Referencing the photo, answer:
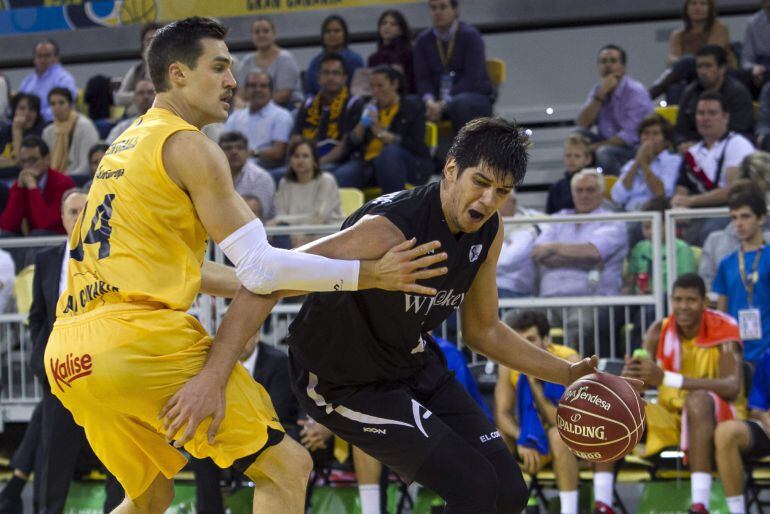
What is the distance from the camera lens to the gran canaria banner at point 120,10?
14.0 meters

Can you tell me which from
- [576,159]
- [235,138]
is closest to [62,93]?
[235,138]

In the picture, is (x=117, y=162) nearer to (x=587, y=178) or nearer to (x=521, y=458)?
(x=521, y=458)

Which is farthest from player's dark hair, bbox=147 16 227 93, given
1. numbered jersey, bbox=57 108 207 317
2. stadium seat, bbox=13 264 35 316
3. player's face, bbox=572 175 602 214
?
stadium seat, bbox=13 264 35 316

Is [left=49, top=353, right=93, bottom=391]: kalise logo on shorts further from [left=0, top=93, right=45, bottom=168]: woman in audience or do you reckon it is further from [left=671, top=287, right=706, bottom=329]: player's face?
[left=0, top=93, right=45, bottom=168]: woman in audience

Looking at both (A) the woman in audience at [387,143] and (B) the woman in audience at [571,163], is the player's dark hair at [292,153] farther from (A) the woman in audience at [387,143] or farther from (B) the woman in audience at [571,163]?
(B) the woman in audience at [571,163]

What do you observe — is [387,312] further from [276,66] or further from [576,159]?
[276,66]

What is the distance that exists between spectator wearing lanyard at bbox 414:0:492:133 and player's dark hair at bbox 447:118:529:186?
20.5 feet

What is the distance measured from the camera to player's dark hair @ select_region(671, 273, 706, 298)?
24.4ft

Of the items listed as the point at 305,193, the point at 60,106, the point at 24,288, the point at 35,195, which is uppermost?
the point at 60,106

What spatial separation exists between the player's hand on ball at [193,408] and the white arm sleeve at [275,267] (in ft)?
1.20

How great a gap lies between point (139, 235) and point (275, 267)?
0.47 metres

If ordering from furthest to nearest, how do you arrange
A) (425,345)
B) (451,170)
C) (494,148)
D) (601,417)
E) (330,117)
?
(330,117) → (425,345) → (601,417) → (451,170) → (494,148)

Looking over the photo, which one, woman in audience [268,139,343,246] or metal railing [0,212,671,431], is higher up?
woman in audience [268,139,343,246]

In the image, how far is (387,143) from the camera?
10.3 m
